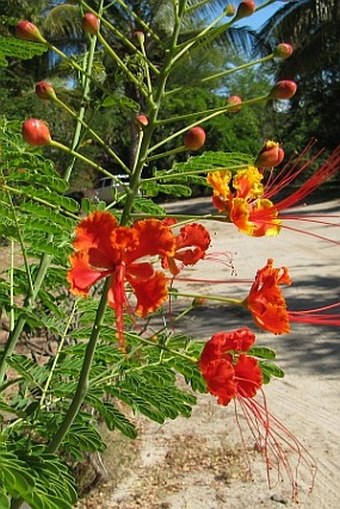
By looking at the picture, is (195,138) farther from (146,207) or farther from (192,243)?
(146,207)

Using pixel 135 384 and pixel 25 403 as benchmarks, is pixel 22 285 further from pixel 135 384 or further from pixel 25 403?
pixel 135 384

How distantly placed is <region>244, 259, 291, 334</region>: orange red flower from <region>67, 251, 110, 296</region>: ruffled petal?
28cm

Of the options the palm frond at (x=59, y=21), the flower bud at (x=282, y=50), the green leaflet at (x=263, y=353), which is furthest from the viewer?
the palm frond at (x=59, y=21)

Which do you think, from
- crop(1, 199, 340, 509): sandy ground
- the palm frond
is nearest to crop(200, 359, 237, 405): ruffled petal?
crop(1, 199, 340, 509): sandy ground

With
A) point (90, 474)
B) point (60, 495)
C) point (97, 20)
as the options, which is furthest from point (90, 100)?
point (90, 474)

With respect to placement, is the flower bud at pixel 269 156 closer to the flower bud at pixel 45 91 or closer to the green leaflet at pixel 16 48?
the flower bud at pixel 45 91

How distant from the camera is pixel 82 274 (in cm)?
92

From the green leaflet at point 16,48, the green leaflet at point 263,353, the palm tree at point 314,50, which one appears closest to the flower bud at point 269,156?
the green leaflet at point 263,353

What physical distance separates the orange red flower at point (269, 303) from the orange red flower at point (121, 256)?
195 mm

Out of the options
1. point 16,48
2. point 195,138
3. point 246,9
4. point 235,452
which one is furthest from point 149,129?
point 235,452

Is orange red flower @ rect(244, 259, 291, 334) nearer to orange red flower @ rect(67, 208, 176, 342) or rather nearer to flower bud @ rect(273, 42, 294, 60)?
orange red flower @ rect(67, 208, 176, 342)

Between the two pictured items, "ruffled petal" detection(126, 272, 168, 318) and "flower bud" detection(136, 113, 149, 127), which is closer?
"ruffled petal" detection(126, 272, 168, 318)

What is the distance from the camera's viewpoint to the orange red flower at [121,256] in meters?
0.92

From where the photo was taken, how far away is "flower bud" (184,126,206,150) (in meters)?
1.00
